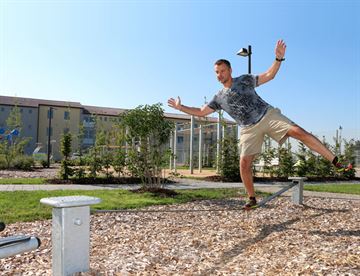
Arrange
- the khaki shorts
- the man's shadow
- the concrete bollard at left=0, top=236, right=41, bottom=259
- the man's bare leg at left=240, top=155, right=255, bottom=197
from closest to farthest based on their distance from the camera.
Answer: the concrete bollard at left=0, top=236, right=41, bottom=259 → the man's shadow → the khaki shorts → the man's bare leg at left=240, top=155, right=255, bottom=197

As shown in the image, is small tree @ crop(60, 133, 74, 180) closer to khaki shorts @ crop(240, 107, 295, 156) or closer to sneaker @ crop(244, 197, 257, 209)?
sneaker @ crop(244, 197, 257, 209)

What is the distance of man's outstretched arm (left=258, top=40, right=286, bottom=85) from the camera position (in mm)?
4117

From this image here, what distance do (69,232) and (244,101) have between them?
8.50ft

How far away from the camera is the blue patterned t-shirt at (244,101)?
4.25 m

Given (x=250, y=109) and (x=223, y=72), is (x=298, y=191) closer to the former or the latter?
(x=250, y=109)

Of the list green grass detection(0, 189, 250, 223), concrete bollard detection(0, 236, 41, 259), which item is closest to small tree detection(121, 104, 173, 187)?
green grass detection(0, 189, 250, 223)

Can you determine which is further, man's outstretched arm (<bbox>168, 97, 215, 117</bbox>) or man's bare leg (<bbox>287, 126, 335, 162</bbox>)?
man's outstretched arm (<bbox>168, 97, 215, 117</bbox>)

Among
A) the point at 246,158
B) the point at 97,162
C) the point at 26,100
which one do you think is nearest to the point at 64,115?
the point at 26,100

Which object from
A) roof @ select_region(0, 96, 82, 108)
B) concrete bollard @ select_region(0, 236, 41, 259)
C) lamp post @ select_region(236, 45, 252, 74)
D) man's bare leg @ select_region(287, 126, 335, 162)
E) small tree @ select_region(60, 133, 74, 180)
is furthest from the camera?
roof @ select_region(0, 96, 82, 108)

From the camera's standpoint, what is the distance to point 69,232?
2.30 metres

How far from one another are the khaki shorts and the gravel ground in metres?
0.90

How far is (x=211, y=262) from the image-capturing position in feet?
9.67

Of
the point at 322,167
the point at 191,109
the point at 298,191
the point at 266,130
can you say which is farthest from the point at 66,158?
the point at 322,167

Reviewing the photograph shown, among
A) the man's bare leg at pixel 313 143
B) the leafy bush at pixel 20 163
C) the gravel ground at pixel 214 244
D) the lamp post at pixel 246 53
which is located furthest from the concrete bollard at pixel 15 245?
the leafy bush at pixel 20 163
